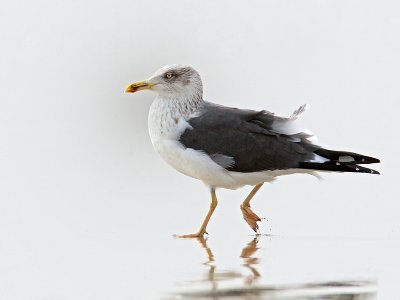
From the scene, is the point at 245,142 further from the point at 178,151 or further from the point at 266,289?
the point at 266,289


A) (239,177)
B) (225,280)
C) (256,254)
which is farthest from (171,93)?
(225,280)

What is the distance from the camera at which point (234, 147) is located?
845 cm

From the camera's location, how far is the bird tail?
823cm

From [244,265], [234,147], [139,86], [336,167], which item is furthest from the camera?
[139,86]

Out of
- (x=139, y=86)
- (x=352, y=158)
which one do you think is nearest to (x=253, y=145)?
(x=352, y=158)

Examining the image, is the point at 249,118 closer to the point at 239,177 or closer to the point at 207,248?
the point at 239,177

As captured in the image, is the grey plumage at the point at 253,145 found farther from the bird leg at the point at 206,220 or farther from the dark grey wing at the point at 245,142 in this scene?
the bird leg at the point at 206,220

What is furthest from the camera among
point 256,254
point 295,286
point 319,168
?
point 319,168

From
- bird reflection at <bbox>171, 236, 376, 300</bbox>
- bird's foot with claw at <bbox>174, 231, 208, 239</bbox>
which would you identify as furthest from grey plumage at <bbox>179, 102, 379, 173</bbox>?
bird reflection at <bbox>171, 236, 376, 300</bbox>

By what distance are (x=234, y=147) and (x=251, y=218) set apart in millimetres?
790

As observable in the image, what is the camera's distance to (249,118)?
8594mm

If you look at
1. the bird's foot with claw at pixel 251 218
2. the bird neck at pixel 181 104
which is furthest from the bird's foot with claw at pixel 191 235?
the bird neck at pixel 181 104

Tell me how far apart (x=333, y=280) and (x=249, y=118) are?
2999 mm

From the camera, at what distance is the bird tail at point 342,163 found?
823 centimetres
